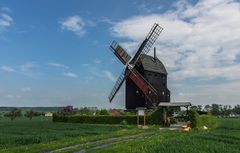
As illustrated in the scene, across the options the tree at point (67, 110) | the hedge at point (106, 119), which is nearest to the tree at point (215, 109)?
the tree at point (67, 110)

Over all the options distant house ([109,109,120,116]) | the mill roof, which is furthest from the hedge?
the mill roof

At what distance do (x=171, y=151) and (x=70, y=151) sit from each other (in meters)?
5.73

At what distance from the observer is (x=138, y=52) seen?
200 ft

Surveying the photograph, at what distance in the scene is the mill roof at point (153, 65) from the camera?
61369mm

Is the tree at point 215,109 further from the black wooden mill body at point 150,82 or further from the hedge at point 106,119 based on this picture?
the hedge at point 106,119

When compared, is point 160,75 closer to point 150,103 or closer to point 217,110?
point 150,103

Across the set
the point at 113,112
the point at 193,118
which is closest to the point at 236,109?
the point at 113,112

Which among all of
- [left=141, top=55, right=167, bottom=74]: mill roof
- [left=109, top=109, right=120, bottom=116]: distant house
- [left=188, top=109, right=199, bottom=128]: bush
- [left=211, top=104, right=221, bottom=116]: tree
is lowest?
[left=188, top=109, right=199, bottom=128]: bush

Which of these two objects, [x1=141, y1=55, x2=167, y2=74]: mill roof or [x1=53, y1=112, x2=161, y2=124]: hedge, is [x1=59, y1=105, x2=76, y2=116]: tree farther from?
[x1=141, y1=55, x2=167, y2=74]: mill roof

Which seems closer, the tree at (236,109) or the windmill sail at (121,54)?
the windmill sail at (121,54)

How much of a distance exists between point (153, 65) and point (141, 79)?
508 cm

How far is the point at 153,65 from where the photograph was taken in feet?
209

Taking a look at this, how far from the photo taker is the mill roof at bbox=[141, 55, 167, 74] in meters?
61.4

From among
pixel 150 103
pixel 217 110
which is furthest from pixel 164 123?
pixel 217 110
